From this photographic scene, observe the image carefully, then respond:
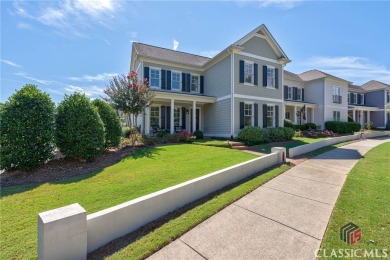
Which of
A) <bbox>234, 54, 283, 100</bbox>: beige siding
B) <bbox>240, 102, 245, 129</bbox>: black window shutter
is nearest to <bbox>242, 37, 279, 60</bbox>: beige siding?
<bbox>234, 54, 283, 100</bbox>: beige siding

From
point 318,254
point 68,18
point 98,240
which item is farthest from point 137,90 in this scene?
point 318,254

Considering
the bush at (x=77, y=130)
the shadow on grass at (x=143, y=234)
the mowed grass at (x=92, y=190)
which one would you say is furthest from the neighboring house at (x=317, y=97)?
the shadow on grass at (x=143, y=234)

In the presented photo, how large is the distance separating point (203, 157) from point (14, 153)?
6603 millimetres

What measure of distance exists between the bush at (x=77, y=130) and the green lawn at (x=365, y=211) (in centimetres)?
806

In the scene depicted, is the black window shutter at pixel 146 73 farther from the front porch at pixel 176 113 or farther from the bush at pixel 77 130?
the bush at pixel 77 130

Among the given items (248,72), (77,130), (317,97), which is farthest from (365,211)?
(317,97)

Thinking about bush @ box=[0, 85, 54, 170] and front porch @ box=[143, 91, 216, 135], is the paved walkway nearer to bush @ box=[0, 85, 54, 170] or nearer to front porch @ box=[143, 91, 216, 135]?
bush @ box=[0, 85, 54, 170]

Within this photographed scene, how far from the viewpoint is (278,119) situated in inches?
659

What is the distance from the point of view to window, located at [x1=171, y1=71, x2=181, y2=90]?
1694 cm

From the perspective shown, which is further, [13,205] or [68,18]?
[68,18]

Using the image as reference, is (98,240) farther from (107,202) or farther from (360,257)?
(360,257)

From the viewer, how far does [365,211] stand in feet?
13.0

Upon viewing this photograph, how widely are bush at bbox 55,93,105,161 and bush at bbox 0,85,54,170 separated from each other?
1.78ft

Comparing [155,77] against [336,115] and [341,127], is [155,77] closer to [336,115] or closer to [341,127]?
[341,127]
